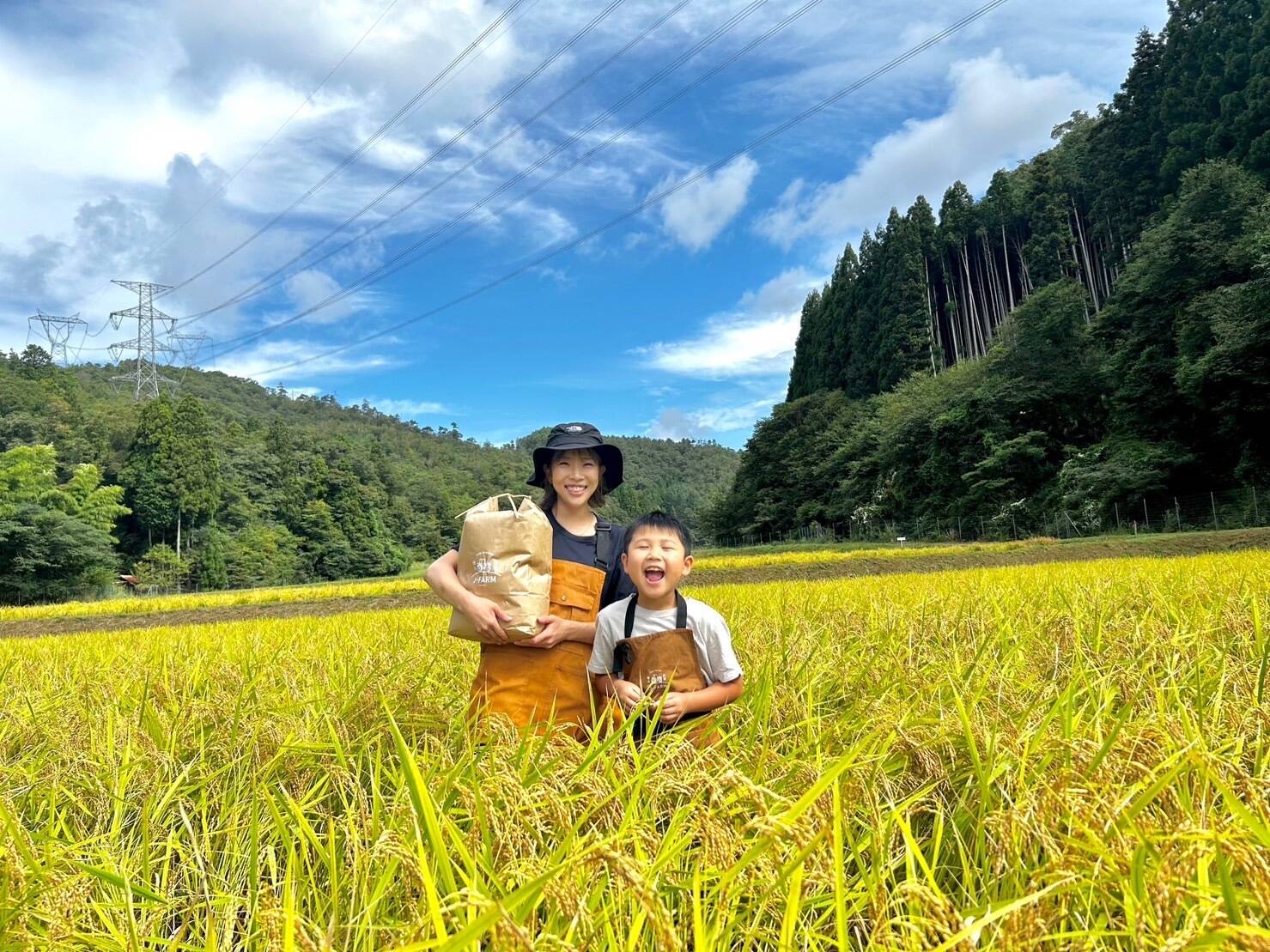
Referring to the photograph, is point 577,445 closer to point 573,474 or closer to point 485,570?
Answer: point 573,474

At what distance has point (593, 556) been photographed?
7.58 ft

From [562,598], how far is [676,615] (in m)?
0.39

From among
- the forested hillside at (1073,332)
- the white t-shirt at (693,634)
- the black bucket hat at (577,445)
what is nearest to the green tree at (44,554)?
the forested hillside at (1073,332)

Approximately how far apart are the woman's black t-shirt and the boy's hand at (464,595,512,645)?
14.0 inches

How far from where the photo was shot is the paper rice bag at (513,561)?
1.96m

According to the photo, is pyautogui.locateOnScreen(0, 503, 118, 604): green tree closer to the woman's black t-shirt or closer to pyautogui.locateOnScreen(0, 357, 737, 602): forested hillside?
→ pyautogui.locateOnScreen(0, 357, 737, 602): forested hillside

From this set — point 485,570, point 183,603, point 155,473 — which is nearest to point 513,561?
point 485,570

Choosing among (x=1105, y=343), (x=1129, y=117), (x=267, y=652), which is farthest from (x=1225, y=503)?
(x=267, y=652)

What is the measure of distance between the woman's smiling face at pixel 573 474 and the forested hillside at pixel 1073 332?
76.1ft

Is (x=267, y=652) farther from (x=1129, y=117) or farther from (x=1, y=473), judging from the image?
(x=1129, y=117)

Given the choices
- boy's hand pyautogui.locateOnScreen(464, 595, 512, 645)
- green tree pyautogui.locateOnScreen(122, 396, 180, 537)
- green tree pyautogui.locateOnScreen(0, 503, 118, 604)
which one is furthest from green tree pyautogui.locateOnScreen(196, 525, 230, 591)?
boy's hand pyautogui.locateOnScreen(464, 595, 512, 645)

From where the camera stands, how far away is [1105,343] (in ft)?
89.7

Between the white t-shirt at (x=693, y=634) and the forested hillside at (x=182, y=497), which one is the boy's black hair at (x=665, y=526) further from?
the forested hillside at (x=182, y=497)

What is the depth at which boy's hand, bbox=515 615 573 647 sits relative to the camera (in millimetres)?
2004
